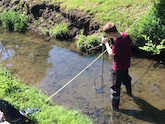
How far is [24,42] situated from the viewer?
1016cm

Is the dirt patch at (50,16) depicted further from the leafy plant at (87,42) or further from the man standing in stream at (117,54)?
the man standing in stream at (117,54)

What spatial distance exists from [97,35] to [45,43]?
91.2 inches

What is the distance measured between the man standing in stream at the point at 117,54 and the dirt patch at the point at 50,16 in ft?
13.3

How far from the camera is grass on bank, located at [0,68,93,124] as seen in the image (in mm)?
4992

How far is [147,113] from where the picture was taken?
5.53m

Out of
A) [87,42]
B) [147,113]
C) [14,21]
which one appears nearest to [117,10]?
[87,42]

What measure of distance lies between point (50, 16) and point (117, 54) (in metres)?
6.60

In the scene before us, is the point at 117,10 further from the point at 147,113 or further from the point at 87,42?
the point at 147,113

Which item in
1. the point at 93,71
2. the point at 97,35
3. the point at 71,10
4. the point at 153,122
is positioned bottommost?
the point at 153,122

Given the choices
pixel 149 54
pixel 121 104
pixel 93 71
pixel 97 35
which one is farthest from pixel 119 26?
pixel 121 104

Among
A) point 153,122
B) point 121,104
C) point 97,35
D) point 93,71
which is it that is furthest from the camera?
point 97,35

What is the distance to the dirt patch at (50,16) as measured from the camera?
9.48m

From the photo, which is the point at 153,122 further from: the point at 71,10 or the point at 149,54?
the point at 71,10

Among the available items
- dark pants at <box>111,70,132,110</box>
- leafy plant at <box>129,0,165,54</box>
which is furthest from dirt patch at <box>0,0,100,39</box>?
dark pants at <box>111,70,132,110</box>
